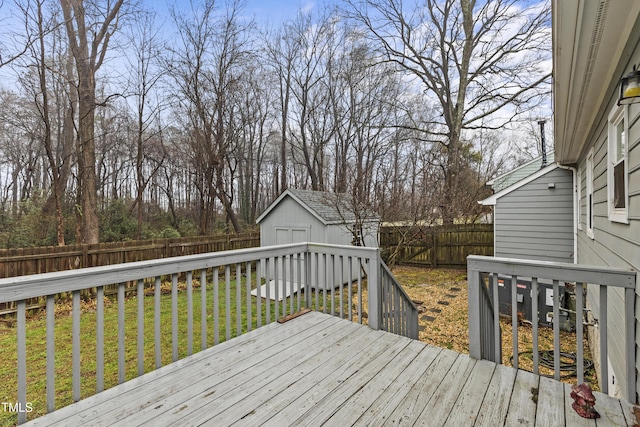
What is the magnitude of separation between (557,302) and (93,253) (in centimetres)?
851

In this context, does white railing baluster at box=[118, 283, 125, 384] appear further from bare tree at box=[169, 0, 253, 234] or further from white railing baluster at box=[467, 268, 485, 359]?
bare tree at box=[169, 0, 253, 234]

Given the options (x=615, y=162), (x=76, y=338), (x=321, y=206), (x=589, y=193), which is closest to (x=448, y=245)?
(x=321, y=206)

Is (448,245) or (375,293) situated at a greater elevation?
(375,293)

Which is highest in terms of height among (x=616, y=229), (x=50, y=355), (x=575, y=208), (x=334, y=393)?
(x=575, y=208)

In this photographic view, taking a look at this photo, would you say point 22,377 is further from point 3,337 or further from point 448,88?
point 448,88

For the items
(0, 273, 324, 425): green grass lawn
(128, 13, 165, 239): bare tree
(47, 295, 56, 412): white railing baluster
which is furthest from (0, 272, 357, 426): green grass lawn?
(128, 13, 165, 239): bare tree

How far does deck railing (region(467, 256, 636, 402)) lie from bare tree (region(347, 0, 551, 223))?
810 centimetres

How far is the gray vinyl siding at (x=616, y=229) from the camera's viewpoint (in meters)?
2.02

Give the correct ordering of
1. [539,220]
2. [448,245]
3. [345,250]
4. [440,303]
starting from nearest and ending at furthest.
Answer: [345,250] → [440,303] → [539,220] → [448,245]

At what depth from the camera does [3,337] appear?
517cm

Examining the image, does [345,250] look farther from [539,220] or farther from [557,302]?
[539,220]

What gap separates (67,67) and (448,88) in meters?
12.5

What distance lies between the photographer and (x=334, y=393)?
2.11 meters

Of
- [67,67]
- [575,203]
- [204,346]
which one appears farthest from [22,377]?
[67,67]
